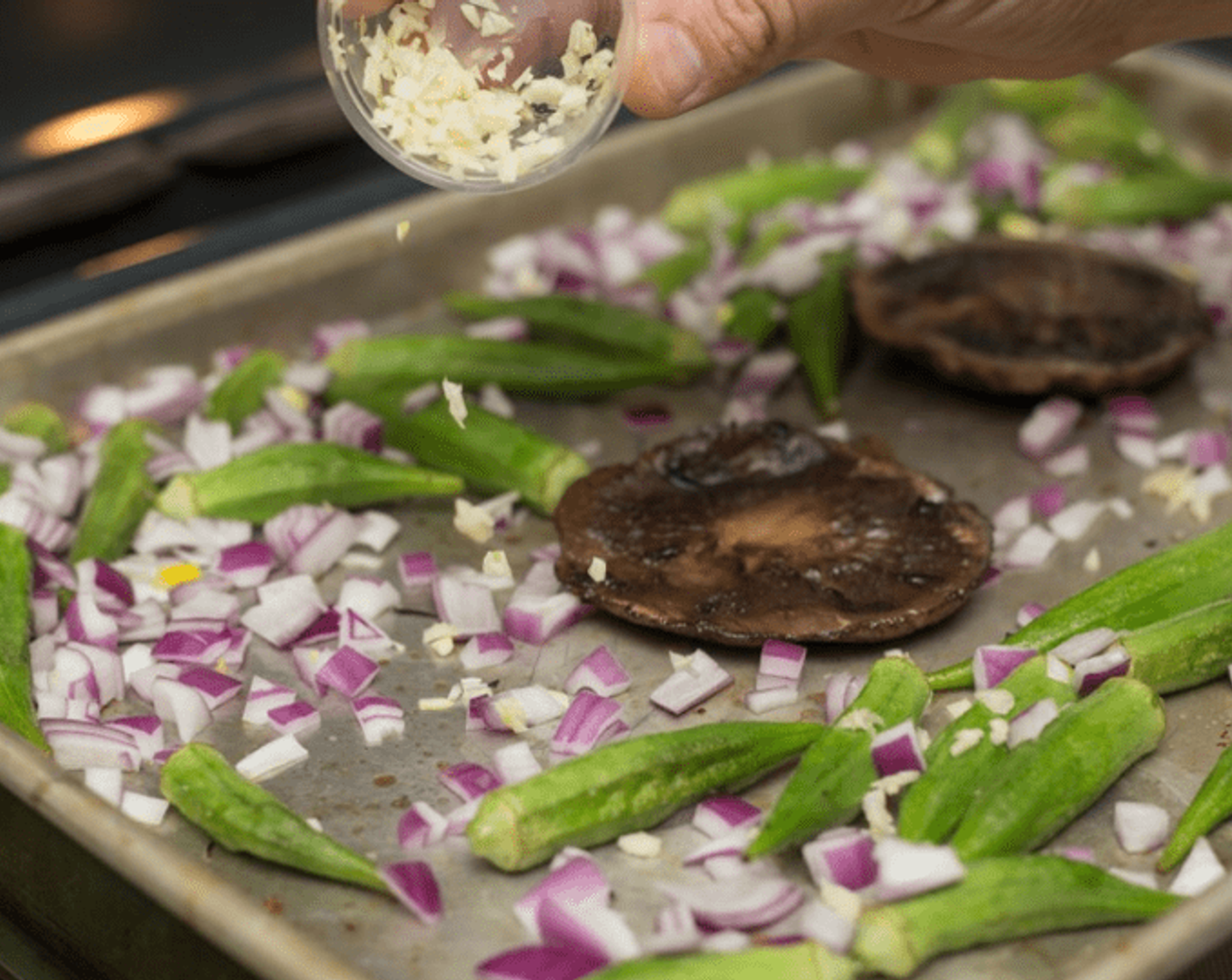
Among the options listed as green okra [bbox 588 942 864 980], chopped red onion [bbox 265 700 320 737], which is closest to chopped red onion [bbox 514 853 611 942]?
green okra [bbox 588 942 864 980]

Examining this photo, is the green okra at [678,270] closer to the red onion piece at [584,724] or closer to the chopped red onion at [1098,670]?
the red onion piece at [584,724]

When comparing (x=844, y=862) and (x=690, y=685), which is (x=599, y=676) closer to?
(x=690, y=685)

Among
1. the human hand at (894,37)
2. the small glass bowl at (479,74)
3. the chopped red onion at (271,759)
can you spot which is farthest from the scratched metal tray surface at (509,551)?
the small glass bowl at (479,74)

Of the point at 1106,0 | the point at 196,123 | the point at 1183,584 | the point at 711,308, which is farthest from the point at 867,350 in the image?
the point at 196,123

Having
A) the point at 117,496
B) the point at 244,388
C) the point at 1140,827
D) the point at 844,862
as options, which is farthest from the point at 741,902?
the point at 244,388

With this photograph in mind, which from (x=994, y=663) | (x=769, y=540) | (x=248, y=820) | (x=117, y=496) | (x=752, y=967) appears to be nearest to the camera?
(x=752, y=967)

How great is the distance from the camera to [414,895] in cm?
233

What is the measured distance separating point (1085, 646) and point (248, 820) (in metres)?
1.34

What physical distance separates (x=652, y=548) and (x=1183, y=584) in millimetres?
913

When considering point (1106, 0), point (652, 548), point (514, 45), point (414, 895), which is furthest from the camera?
point (1106, 0)

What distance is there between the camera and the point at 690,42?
2.74m

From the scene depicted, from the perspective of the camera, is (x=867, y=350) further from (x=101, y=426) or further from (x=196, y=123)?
(x=196, y=123)

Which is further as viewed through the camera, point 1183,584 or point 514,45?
point 1183,584

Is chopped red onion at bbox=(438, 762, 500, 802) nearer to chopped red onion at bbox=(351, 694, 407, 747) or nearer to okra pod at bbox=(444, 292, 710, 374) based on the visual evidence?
chopped red onion at bbox=(351, 694, 407, 747)
